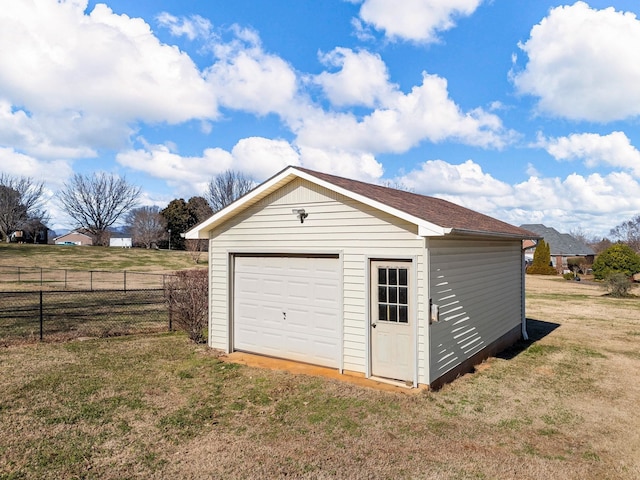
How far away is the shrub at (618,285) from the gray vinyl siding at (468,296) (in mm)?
14199

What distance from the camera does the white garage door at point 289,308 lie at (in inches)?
290

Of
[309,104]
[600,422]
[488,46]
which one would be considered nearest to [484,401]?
[600,422]

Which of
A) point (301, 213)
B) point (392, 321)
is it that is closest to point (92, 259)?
point (301, 213)

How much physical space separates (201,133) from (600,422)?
1848cm

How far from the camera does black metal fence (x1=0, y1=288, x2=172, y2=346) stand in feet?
32.8

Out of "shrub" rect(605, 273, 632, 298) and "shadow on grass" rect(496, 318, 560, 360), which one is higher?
"shrub" rect(605, 273, 632, 298)

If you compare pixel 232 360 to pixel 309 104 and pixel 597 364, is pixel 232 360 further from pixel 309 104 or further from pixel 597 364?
pixel 309 104

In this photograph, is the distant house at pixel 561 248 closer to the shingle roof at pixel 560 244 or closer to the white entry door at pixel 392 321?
the shingle roof at pixel 560 244

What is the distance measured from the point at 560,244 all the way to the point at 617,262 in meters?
26.0

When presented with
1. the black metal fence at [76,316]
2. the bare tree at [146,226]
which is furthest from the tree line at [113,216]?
the black metal fence at [76,316]

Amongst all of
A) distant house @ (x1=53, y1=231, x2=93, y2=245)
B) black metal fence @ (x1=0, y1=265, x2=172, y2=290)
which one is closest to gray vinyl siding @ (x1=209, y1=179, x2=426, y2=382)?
black metal fence @ (x1=0, y1=265, x2=172, y2=290)

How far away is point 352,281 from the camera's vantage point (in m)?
6.99

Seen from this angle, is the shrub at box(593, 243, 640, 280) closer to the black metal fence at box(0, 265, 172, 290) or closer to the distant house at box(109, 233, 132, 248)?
the black metal fence at box(0, 265, 172, 290)

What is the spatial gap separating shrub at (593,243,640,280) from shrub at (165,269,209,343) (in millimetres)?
22272
